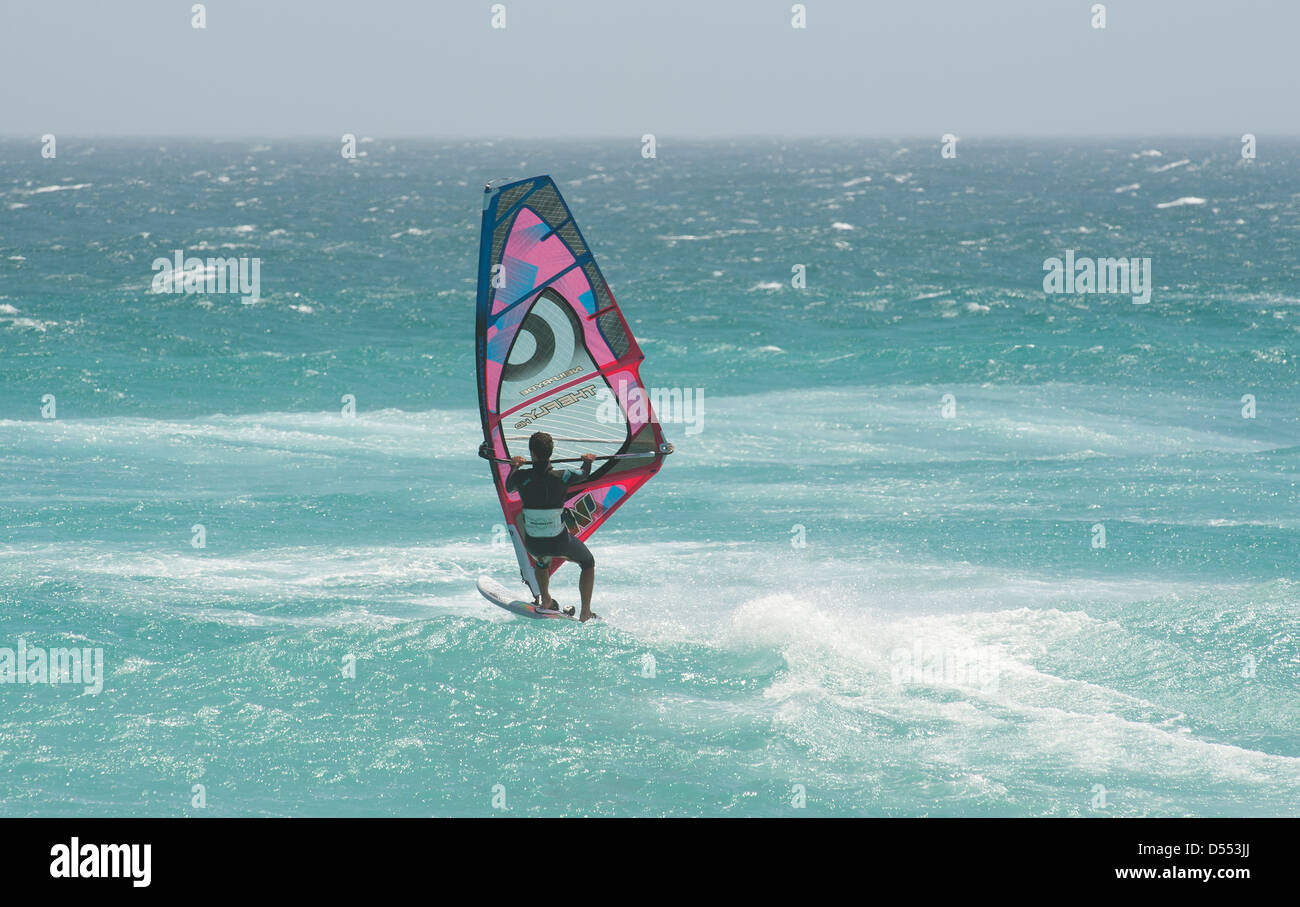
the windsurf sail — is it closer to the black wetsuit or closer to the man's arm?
the man's arm

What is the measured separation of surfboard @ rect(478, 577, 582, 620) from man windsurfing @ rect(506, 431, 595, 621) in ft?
0.74

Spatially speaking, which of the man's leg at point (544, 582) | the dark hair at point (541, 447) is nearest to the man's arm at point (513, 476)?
the dark hair at point (541, 447)

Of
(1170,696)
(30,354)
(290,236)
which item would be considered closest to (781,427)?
(1170,696)

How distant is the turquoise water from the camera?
8008 mm

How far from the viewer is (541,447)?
9.52 meters

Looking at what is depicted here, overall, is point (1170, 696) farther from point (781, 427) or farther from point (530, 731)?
point (781, 427)

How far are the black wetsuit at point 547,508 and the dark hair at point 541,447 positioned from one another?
0.10 meters

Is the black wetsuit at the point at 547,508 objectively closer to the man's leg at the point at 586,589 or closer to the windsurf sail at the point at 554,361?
the man's leg at the point at 586,589

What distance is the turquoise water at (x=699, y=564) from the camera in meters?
8.01

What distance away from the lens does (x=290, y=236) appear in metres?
44.9

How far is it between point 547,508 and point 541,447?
1.60 feet

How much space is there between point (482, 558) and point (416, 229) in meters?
36.3

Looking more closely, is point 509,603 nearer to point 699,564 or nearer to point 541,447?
point 541,447

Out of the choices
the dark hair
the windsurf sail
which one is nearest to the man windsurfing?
the dark hair
